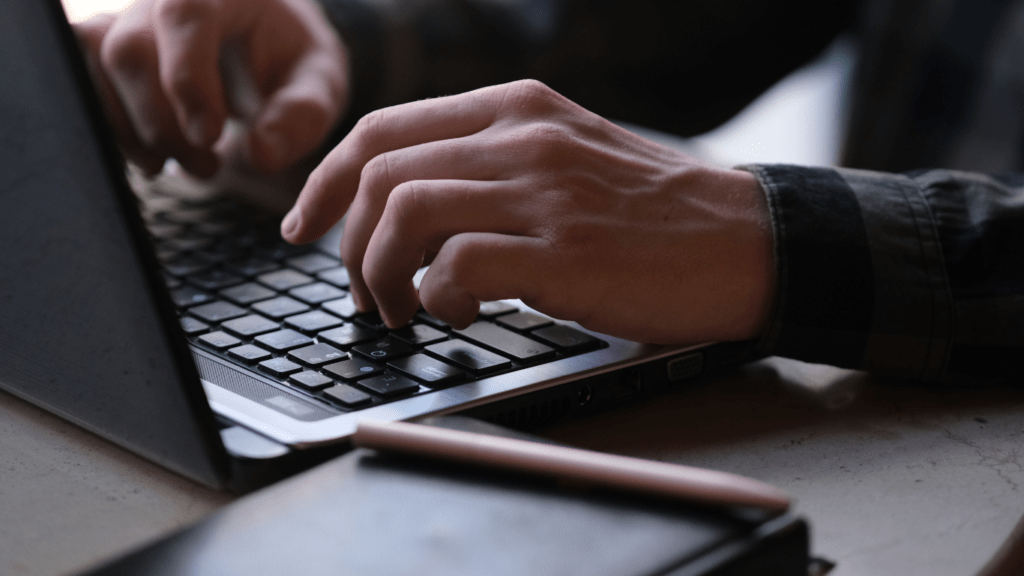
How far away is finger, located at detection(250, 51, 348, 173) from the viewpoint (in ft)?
2.94

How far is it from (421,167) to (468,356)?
5.0 inches

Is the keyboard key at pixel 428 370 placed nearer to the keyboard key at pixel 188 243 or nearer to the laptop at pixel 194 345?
the laptop at pixel 194 345

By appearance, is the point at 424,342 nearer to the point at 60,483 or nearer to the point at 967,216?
the point at 60,483

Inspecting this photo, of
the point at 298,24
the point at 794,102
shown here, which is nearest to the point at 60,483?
the point at 298,24

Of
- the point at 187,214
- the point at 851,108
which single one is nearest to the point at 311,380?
the point at 187,214

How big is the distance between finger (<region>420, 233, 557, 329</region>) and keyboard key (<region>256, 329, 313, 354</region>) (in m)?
0.08

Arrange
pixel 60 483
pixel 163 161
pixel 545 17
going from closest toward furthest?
1. pixel 60 483
2. pixel 163 161
3. pixel 545 17

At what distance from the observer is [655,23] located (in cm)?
137

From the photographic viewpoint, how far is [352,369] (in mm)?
469

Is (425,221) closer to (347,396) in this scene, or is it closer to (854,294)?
(347,396)

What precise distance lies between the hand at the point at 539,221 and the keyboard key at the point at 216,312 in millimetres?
72

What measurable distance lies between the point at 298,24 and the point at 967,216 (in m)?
0.75

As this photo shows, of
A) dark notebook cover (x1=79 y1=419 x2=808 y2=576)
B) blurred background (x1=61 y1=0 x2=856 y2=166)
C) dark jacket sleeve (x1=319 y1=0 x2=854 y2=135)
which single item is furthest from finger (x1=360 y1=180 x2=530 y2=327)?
blurred background (x1=61 y1=0 x2=856 y2=166)

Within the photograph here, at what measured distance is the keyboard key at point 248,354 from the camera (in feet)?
1.61
